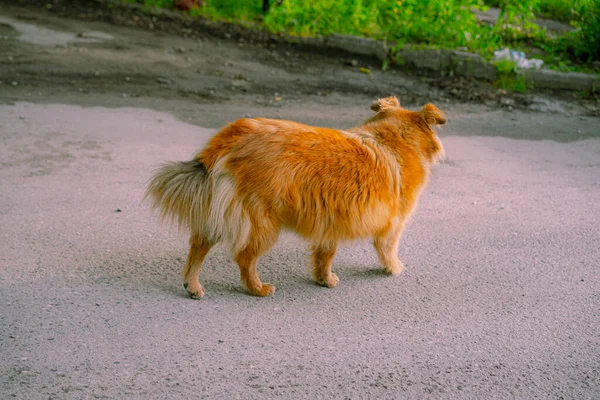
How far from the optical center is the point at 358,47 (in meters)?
10.2

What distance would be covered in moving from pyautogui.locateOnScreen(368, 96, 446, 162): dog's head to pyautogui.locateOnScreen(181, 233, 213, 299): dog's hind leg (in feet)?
4.70

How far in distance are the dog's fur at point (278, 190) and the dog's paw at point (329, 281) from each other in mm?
82

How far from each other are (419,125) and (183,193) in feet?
5.65

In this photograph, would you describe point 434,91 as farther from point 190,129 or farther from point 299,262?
point 299,262

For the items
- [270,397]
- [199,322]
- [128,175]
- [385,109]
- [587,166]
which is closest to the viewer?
[270,397]

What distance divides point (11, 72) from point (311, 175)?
6004 millimetres

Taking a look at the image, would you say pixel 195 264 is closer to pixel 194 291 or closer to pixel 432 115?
pixel 194 291

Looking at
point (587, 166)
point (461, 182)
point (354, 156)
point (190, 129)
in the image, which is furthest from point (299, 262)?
point (587, 166)

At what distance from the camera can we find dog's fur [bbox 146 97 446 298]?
3.87 m

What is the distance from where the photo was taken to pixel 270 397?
10.7 feet

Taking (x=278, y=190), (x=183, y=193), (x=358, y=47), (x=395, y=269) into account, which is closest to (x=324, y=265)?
(x=395, y=269)

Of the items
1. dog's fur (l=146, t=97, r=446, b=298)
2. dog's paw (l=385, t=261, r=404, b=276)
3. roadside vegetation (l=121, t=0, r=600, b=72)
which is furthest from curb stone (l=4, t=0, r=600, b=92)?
dog's fur (l=146, t=97, r=446, b=298)

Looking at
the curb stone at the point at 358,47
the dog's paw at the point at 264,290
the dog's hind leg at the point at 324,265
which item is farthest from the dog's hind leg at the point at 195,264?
the curb stone at the point at 358,47

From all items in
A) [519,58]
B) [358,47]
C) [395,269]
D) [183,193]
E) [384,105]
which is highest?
[384,105]
